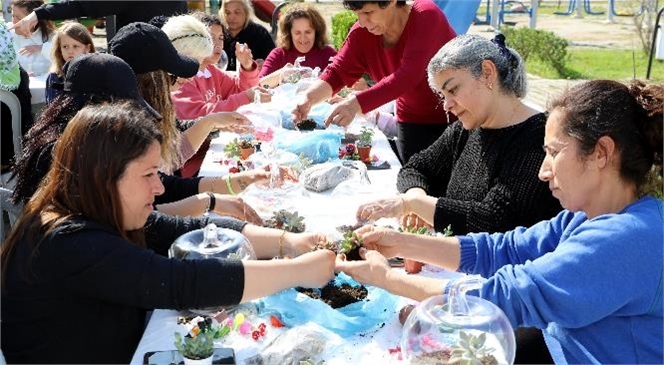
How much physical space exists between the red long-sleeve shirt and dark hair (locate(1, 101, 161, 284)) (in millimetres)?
2200

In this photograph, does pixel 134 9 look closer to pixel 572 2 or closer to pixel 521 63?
pixel 521 63

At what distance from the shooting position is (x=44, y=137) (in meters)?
2.56

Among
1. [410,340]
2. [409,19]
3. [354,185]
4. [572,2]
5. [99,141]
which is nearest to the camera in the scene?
[410,340]

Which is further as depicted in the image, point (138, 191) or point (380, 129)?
point (380, 129)

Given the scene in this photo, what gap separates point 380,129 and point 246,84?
143 centimetres

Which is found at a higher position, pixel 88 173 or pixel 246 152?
pixel 88 173

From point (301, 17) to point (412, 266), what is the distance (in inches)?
163

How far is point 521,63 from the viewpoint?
2818 mm

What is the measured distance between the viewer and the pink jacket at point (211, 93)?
4668 mm

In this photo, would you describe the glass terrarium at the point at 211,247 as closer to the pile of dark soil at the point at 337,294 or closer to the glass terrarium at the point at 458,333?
the pile of dark soil at the point at 337,294

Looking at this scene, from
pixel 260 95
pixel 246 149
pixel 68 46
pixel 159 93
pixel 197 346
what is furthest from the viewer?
pixel 68 46

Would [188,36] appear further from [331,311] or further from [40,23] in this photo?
[40,23]

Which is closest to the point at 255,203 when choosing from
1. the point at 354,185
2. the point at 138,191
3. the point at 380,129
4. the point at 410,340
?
the point at 354,185

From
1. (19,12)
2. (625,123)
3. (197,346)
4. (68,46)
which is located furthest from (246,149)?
(19,12)
